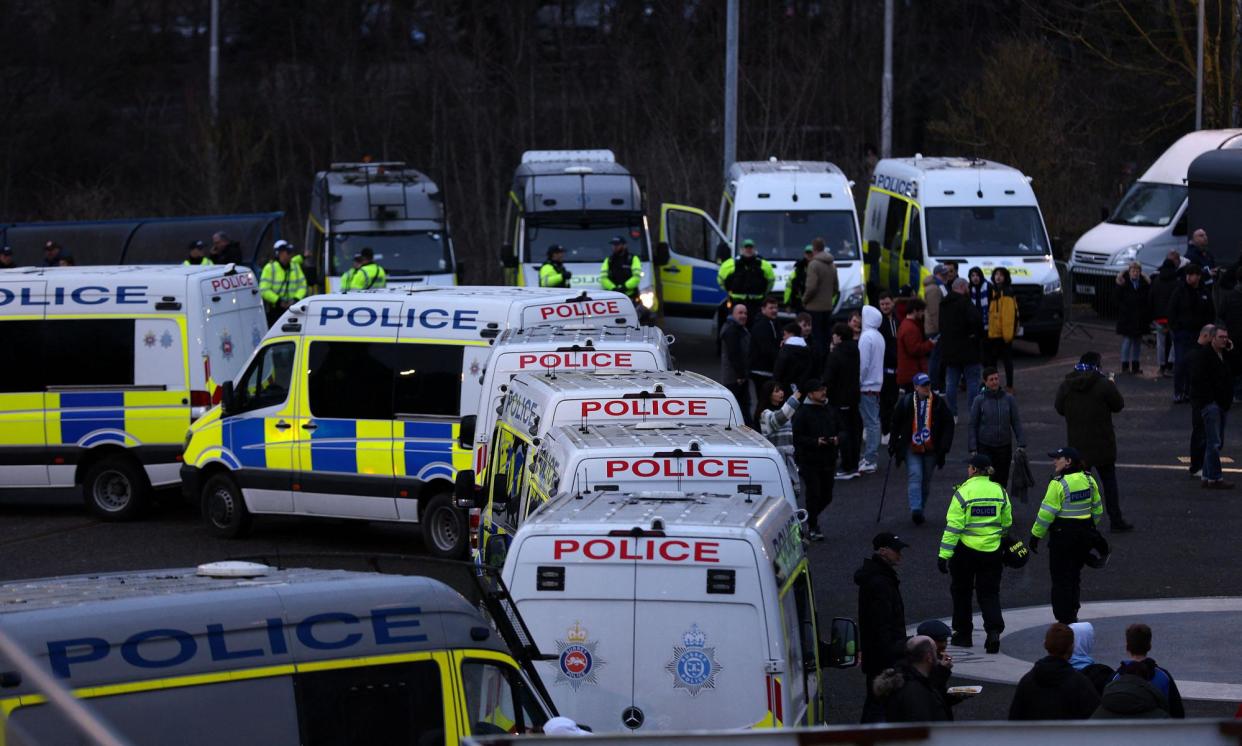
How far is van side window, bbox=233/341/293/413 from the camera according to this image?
1547cm

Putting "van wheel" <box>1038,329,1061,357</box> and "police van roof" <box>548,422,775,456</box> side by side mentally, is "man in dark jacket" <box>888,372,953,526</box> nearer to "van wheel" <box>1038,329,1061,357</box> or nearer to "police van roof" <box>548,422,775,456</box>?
"police van roof" <box>548,422,775,456</box>

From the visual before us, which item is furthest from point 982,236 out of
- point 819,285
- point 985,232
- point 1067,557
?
point 1067,557

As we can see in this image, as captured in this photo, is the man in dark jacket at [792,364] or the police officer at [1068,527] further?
the man in dark jacket at [792,364]

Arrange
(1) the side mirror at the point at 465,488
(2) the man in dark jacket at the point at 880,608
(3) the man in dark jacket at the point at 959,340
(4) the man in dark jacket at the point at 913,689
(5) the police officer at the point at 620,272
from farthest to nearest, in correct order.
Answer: (5) the police officer at the point at 620,272 < (3) the man in dark jacket at the point at 959,340 < (1) the side mirror at the point at 465,488 < (2) the man in dark jacket at the point at 880,608 < (4) the man in dark jacket at the point at 913,689

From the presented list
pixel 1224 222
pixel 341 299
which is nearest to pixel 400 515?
pixel 341 299

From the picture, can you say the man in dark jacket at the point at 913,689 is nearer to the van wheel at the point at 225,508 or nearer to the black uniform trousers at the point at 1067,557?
the black uniform trousers at the point at 1067,557

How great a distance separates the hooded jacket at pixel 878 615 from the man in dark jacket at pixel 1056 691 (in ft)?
5.63

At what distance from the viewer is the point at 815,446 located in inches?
597

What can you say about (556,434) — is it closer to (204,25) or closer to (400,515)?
(400,515)

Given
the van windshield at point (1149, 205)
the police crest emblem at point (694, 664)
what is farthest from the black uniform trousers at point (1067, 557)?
the van windshield at point (1149, 205)

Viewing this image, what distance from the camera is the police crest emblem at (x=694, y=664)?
299 inches

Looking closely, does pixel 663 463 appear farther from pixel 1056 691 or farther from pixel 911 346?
pixel 911 346

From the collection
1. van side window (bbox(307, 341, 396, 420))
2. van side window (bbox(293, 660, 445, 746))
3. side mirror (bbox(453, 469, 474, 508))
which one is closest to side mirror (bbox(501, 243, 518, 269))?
van side window (bbox(307, 341, 396, 420))

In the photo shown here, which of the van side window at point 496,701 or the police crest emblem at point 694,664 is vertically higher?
the van side window at point 496,701
